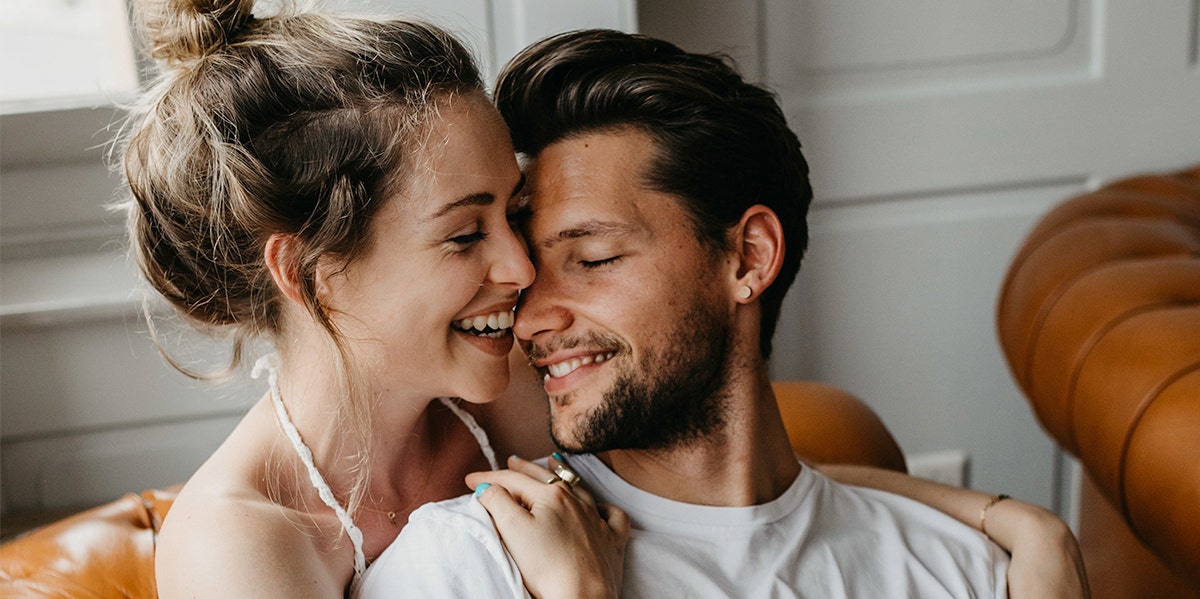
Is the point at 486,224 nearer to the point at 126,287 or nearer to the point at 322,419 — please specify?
the point at 322,419

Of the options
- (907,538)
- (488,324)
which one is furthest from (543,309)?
(907,538)

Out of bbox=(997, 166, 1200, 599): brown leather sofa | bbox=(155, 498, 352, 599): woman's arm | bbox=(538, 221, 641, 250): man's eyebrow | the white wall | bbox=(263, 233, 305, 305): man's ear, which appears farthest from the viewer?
the white wall

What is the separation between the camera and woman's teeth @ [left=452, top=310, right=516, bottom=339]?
4.10 feet

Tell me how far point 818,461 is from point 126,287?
117cm

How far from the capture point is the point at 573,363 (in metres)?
1.33

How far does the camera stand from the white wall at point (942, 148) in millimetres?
2170

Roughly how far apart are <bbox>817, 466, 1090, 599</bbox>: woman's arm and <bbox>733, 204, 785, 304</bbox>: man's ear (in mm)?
350

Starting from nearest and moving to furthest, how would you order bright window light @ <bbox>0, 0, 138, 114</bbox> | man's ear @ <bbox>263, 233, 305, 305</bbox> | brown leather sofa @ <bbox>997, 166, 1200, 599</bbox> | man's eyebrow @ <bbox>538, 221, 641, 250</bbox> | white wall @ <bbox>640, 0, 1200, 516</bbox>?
1. man's ear @ <bbox>263, 233, 305, 305</bbox>
2. man's eyebrow @ <bbox>538, 221, 641, 250</bbox>
3. brown leather sofa @ <bbox>997, 166, 1200, 599</bbox>
4. bright window light @ <bbox>0, 0, 138, 114</bbox>
5. white wall @ <bbox>640, 0, 1200, 516</bbox>

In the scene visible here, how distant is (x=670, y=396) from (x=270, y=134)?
566 mm

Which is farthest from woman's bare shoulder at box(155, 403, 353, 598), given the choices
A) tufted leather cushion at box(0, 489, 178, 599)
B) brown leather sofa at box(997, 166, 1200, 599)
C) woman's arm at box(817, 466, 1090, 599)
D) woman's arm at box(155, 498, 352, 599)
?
brown leather sofa at box(997, 166, 1200, 599)

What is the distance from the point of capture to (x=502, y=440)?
1535 millimetres

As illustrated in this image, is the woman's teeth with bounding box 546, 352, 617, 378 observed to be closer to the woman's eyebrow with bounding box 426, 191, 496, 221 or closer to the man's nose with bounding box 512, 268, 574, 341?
the man's nose with bounding box 512, 268, 574, 341

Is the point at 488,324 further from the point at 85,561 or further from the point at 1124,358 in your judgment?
the point at 1124,358

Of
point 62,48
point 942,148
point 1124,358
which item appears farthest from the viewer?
point 942,148
